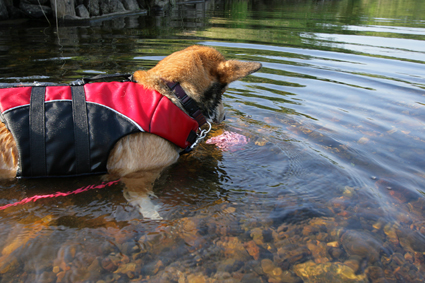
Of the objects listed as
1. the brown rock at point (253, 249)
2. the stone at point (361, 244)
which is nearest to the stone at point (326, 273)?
the stone at point (361, 244)

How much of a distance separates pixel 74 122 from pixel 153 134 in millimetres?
853

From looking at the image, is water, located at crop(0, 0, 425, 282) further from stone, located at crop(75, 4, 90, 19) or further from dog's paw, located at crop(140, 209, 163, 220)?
Answer: stone, located at crop(75, 4, 90, 19)

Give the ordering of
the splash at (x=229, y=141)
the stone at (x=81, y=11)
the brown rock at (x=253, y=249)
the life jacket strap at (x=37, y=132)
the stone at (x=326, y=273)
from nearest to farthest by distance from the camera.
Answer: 1. the stone at (x=326, y=273)
2. the brown rock at (x=253, y=249)
3. the life jacket strap at (x=37, y=132)
4. the splash at (x=229, y=141)
5. the stone at (x=81, y=11)

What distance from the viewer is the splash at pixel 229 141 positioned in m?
4.97

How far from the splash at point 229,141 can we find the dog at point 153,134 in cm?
92

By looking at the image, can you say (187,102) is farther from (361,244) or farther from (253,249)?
(361,244)

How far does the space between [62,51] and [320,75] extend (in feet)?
25.6

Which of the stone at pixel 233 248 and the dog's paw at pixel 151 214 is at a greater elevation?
the dog's paw at pixel 151 214

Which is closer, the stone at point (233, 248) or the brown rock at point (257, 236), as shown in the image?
the stone at point (233, 248)

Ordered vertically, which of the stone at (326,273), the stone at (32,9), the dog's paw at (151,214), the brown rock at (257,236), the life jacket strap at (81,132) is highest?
the stone at (32,9)

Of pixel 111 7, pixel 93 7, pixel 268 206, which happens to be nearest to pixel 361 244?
pixel 268 206

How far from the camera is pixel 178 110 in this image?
3643 millimetres

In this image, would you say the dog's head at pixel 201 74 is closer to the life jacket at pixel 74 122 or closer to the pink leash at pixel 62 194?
the life jacket at pixel 74 122

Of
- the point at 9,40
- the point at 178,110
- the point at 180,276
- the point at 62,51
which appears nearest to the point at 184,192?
the point at 178,110
